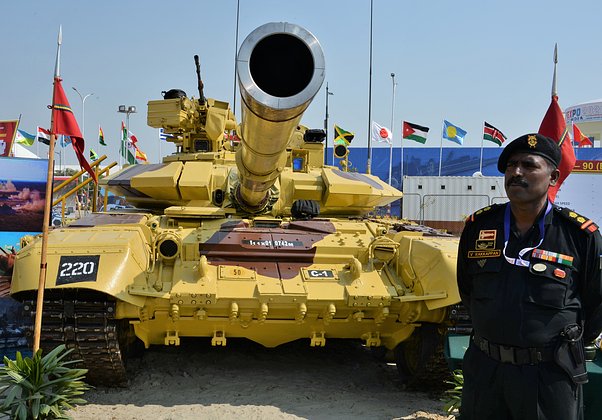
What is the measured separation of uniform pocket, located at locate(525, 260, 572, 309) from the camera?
9.98ft

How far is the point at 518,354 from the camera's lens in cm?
305

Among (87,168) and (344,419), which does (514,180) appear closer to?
(344,419)

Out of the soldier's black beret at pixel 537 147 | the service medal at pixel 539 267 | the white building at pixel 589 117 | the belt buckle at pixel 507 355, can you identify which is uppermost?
the white building at pixel 589 117

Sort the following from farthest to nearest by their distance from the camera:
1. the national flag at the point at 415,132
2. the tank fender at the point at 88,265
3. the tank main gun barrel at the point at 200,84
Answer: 1. the national flag at the point at 415,132
2. the tank main gun barrel at the point at 200,84
3. the tank fender at the point at 88,265

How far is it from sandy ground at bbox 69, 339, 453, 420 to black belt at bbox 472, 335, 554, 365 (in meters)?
3.21

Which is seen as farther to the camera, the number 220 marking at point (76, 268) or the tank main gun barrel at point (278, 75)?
the number 220 marking at point (76, 268)

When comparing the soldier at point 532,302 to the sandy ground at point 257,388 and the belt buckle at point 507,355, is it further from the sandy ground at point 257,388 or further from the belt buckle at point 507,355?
the sandy ground at point 257,388

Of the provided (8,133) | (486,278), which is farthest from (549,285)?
(8,133)

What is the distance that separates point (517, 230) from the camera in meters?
3.27

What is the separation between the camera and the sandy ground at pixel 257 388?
6.12 metres

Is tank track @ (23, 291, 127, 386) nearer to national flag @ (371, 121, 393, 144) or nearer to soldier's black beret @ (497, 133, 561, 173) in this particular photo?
soldier's black beret @ (497, 133, 561, 173)

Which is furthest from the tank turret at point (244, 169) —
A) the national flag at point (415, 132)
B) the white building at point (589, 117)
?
the white building at point (589, 117)

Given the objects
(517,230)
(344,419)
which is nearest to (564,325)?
(517,230)

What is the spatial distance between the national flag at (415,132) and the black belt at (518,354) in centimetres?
2132
